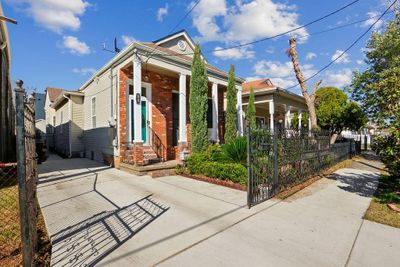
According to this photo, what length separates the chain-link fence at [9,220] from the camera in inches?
111

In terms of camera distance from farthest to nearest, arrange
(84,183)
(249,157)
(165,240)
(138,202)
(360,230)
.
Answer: (84,183), (138,202), (249,157), (360,230), (165,240)

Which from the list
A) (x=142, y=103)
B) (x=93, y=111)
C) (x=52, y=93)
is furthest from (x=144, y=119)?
(x=52, y=93)

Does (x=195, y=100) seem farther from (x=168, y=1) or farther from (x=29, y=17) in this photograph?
(x=29, y=17)

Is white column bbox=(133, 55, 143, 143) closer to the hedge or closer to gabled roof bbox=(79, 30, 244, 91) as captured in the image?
gabled roof bbox=(79, 30, 244, 91)

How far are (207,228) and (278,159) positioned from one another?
286 cm

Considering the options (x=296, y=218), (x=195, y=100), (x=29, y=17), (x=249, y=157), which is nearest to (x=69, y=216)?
(x=249, y=157)

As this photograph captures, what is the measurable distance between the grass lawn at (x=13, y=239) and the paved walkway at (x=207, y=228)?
125mm

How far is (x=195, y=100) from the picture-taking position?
27.8 ft

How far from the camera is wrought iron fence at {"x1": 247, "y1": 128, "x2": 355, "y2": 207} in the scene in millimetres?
4777

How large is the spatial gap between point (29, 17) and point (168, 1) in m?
5.13

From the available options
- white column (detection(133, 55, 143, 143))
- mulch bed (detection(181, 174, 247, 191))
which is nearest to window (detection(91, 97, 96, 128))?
white column (detection(133, 55, 143, 143))

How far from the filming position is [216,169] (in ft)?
21.9

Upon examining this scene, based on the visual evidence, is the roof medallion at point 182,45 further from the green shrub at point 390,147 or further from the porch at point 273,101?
the green shrub at point 390,147

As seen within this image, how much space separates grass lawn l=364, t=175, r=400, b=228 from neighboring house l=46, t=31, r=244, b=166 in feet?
19.5
